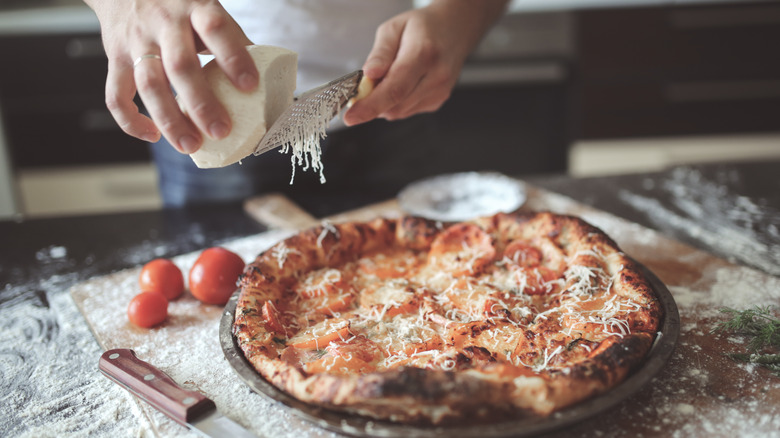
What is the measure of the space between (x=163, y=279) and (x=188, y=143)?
24.4 inches

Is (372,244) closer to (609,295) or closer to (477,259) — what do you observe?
(477,259)

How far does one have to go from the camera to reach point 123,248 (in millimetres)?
2154

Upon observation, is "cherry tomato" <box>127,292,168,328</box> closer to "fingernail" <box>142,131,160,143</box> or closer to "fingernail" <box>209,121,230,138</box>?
"fingernail" <box>142,131,160,143</box>

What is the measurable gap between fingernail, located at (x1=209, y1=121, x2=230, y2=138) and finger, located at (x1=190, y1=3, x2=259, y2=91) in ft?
0.26

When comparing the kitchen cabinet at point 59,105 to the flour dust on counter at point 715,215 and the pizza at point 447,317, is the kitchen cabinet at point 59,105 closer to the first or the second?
the pizza at point 447,317

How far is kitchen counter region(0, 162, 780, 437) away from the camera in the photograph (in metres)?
1.33

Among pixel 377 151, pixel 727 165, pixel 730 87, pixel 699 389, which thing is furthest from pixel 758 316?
pixel 730 87

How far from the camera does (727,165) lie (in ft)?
8.85

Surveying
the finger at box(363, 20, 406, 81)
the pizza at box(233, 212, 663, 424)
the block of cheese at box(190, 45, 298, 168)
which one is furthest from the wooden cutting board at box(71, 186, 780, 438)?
the finger at box(363, 20, 406, 81)

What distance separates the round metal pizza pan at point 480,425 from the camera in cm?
106

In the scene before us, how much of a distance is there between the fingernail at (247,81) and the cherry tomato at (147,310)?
0.68 metres

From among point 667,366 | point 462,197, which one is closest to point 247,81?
point 667,366

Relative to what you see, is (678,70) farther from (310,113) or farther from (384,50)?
(310,113)

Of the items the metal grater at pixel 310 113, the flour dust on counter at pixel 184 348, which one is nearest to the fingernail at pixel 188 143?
the metal grater at pixel 310 113
